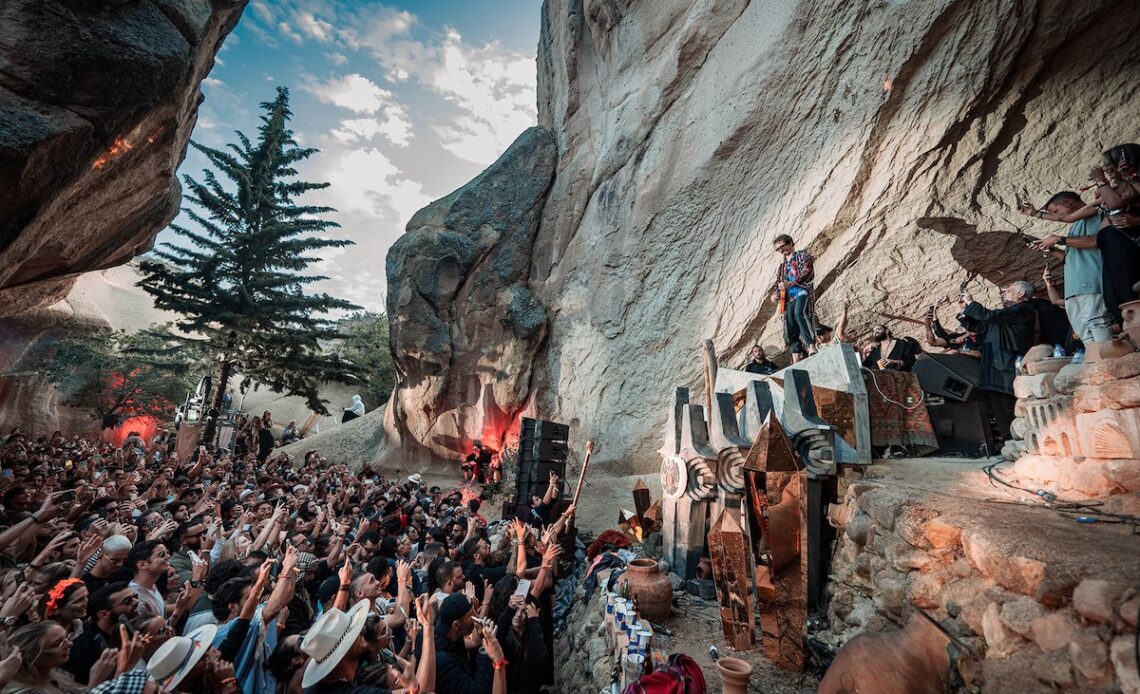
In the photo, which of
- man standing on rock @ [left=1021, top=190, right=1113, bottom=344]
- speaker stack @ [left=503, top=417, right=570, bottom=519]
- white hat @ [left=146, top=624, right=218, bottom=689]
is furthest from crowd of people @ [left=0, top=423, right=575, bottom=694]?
man standing on rock @ [left=1021, top=190, right=1113, bottom=344]

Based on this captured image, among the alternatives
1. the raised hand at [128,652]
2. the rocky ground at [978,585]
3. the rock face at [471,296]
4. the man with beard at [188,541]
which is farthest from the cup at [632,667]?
the rock face at [471,296]

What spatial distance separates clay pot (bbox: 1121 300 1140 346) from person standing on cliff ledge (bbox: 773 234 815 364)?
16.4ft

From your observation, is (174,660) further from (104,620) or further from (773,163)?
(773,163)

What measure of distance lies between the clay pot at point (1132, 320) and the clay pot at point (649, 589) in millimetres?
5057

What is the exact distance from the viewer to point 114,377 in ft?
84.9

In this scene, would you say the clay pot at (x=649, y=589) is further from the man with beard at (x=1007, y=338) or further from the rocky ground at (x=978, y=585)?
the man with beard at (x=1007, y=338)

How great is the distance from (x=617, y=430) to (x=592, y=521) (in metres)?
3.09

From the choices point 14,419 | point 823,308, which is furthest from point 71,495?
point 14,419

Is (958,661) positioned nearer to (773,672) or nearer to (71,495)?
(773,672)

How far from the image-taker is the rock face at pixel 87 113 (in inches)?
269

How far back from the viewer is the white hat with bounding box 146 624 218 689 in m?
2.62

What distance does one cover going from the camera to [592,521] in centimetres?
1180

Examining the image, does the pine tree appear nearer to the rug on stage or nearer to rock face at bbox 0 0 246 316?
rock face at bbox 0 0 246 316

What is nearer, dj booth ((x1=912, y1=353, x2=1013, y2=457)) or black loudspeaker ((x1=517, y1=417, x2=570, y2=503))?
dj booth ((x1=912, y1=353, x2=1013, y2=457))
